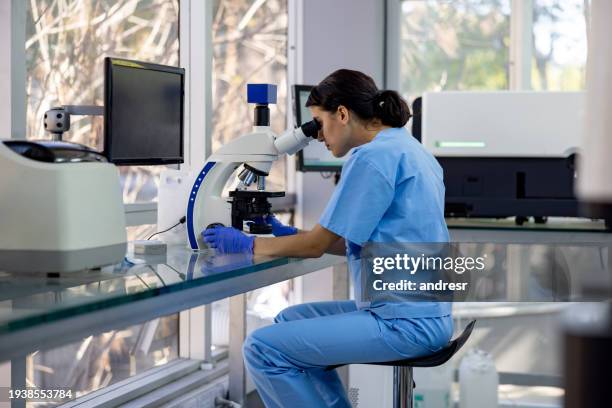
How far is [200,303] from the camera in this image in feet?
5.28

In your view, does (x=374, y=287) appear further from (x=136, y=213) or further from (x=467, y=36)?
(x=467, y=36)

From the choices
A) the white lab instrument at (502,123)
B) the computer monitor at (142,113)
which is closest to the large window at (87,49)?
the computer monitor at (142,113)

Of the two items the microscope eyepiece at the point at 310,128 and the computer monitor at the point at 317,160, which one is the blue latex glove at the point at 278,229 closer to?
the microscope eyepiece at the point at 310,128

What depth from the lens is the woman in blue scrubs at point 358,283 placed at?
193 cm

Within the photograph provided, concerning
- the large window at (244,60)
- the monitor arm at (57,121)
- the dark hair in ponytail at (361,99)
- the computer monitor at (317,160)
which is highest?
the large window at (244,60)

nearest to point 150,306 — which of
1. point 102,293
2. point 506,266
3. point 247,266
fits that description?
point 102,293

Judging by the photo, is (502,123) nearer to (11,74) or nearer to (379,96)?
(379,96)

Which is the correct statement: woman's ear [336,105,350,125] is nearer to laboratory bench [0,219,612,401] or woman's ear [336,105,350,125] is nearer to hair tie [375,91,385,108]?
hair tie [375,91,385,108]

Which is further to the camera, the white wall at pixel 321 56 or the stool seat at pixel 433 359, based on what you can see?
the white wall at pixel 321 56

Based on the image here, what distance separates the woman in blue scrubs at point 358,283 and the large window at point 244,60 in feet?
4.37

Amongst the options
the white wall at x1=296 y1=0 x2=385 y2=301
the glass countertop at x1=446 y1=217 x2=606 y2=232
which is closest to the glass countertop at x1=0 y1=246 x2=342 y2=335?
the glass countertop at x1=446 y1=217 x2=606 y2=232

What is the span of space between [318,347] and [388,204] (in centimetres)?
38

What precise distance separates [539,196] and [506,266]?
0.40 m

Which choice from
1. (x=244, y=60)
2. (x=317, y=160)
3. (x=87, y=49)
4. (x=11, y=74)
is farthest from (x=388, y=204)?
(x=244, y=60)
